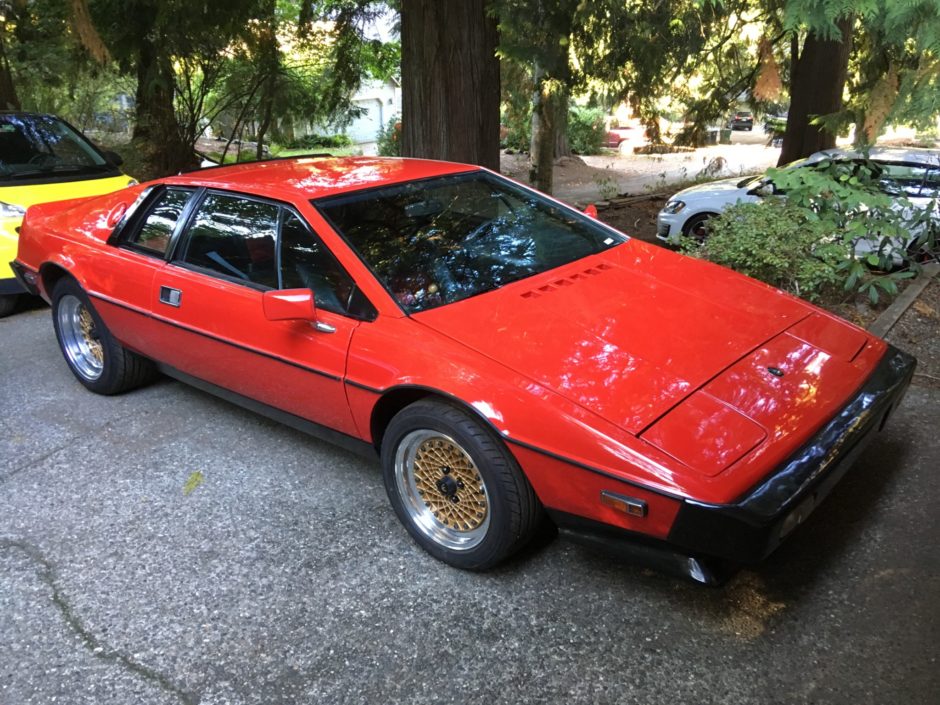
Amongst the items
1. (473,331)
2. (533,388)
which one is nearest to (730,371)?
(533,388)

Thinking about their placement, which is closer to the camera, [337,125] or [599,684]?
[599,684]

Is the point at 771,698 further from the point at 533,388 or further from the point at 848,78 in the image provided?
the point at 848,78

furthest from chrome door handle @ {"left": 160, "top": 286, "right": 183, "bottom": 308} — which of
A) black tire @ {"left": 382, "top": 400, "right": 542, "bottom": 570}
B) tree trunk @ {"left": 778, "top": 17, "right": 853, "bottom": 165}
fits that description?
tree trunk @ {"left": 778, "top": 17, "right": 853, "bottom": 165}

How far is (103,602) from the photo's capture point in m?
2.86

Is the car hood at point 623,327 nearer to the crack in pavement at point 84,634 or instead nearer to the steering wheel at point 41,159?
the crack in pavement at point 84,634

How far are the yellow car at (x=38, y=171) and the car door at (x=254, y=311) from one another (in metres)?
3.09

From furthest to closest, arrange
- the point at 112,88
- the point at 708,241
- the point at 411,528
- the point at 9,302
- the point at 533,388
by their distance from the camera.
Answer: the point at 112,88 < the point at 9,302 < the point at 708,241 < the point at 411,528 < the point at 533,388

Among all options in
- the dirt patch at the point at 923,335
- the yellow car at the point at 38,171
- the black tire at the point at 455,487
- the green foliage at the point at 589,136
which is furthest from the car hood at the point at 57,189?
the green foliage at the point at 589,136

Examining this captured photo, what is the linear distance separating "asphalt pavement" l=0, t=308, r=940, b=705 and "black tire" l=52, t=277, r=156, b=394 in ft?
2.90

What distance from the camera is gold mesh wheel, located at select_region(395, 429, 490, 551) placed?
284 cm

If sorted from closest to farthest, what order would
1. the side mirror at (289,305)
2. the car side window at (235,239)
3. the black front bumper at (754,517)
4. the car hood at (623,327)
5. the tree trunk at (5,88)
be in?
the black front bumper at (754,517)
the car hood at (623,327)
the side mirror at (289,305)
the car side window at (235,239)
the tree trunk at (5,88)

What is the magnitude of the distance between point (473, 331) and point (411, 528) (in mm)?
872

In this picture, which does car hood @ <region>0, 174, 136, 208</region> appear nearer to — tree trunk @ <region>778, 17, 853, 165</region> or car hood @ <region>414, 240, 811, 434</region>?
car hood @ <region>414, 240, 811, 434</region>

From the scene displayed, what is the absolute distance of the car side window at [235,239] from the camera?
3.48m
